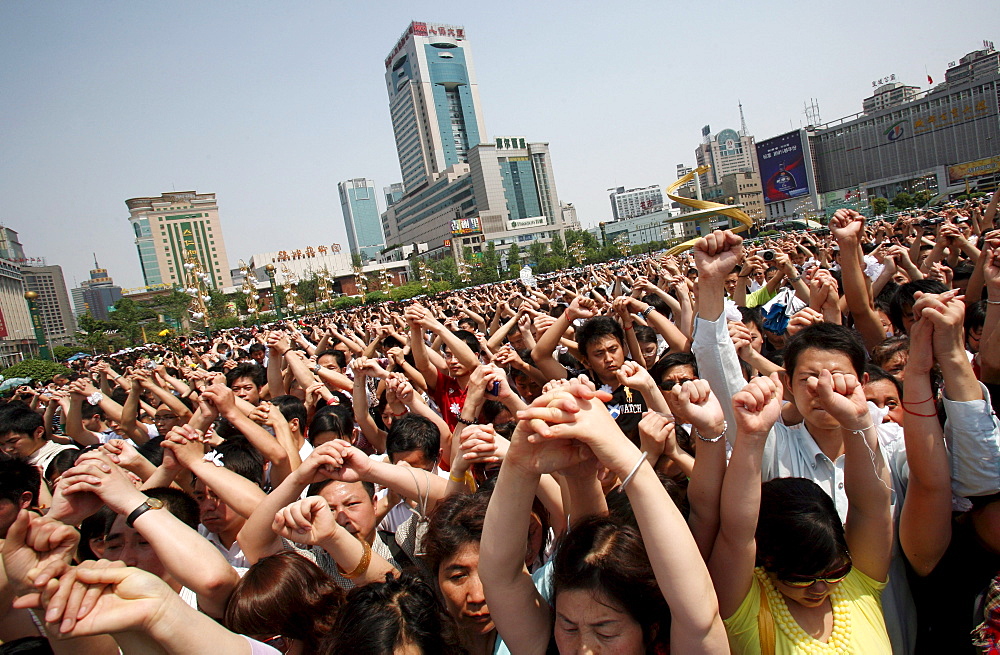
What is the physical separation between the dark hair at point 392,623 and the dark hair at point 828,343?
1.74 metres

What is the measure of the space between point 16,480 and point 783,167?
302 feet

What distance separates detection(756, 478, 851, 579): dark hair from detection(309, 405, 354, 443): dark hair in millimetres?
2864

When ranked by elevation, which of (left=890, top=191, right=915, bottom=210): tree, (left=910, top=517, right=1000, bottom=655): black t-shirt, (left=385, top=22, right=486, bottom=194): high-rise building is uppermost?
(left=385, top=22, right=486, bottom=194): high-rise building

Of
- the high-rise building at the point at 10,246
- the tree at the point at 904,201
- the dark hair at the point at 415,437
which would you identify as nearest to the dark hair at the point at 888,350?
the dark hair at the point at 415,437

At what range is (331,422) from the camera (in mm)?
3832

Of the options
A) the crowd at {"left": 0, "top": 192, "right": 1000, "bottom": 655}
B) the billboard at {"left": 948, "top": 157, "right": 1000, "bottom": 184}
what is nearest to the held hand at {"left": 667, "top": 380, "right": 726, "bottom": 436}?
the crowd at {"left": 0, "top": 192, "right": 1000, "bottom": 655}

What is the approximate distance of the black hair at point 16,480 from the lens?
2295mm

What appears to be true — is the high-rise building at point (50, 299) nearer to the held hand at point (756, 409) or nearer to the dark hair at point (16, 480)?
the dark hair at point (16, 480)

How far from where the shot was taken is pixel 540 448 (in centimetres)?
139

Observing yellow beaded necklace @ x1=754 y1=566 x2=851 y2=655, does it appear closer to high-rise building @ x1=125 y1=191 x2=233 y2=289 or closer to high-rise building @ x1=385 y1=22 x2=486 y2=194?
high-rise building @ x1=385 y1=22 x2=486 y2=194

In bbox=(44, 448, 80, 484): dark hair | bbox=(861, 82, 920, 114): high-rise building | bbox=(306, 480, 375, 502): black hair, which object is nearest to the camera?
bbox=(306, 480, 375, 502): black hair

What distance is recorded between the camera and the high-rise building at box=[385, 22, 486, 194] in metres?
120

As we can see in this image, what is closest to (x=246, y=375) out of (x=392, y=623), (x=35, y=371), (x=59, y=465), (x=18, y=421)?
(x=18, y=421)

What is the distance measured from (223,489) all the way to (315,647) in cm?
92
